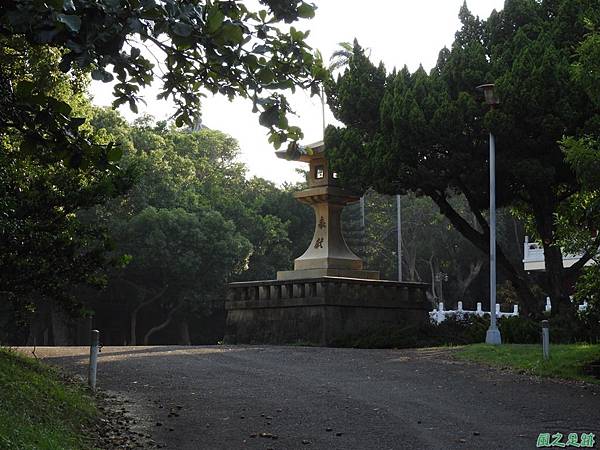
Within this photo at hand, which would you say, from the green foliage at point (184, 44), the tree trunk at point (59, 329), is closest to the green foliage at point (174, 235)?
the tree trunk at point (59, 329)

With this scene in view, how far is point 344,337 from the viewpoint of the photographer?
83.3ft

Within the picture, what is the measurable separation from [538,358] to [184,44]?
1326 centimetres

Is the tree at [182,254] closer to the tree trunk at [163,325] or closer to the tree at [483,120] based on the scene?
the tree trunk at [163,325]

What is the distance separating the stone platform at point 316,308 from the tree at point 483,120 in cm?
326

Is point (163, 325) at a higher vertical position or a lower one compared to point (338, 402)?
higher

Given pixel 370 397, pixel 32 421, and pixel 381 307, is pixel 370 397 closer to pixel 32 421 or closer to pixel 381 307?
pixel 32 421

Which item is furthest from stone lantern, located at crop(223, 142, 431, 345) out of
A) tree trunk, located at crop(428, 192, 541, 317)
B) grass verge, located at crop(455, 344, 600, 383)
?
grass verge, located at crop(455, 344, 600, 383)

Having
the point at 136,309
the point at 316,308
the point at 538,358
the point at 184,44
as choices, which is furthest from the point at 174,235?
the point at 184,44

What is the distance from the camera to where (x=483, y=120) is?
74.1ft

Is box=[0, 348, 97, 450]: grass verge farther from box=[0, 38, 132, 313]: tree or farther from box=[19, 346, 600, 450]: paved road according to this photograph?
box=[0, 38, 132, 313]: tree

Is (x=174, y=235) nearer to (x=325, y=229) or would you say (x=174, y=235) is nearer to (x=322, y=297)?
(x=325, y=229)

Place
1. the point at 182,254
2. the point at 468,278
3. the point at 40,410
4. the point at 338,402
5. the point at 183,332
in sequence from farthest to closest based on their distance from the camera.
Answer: the point at 468,278 < the point at 183,332 < the point at 182,254 < the point at 338,402 < the point at 40,410

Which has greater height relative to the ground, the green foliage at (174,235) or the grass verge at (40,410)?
the green foliage at (174,235)

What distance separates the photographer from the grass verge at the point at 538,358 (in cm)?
1578
